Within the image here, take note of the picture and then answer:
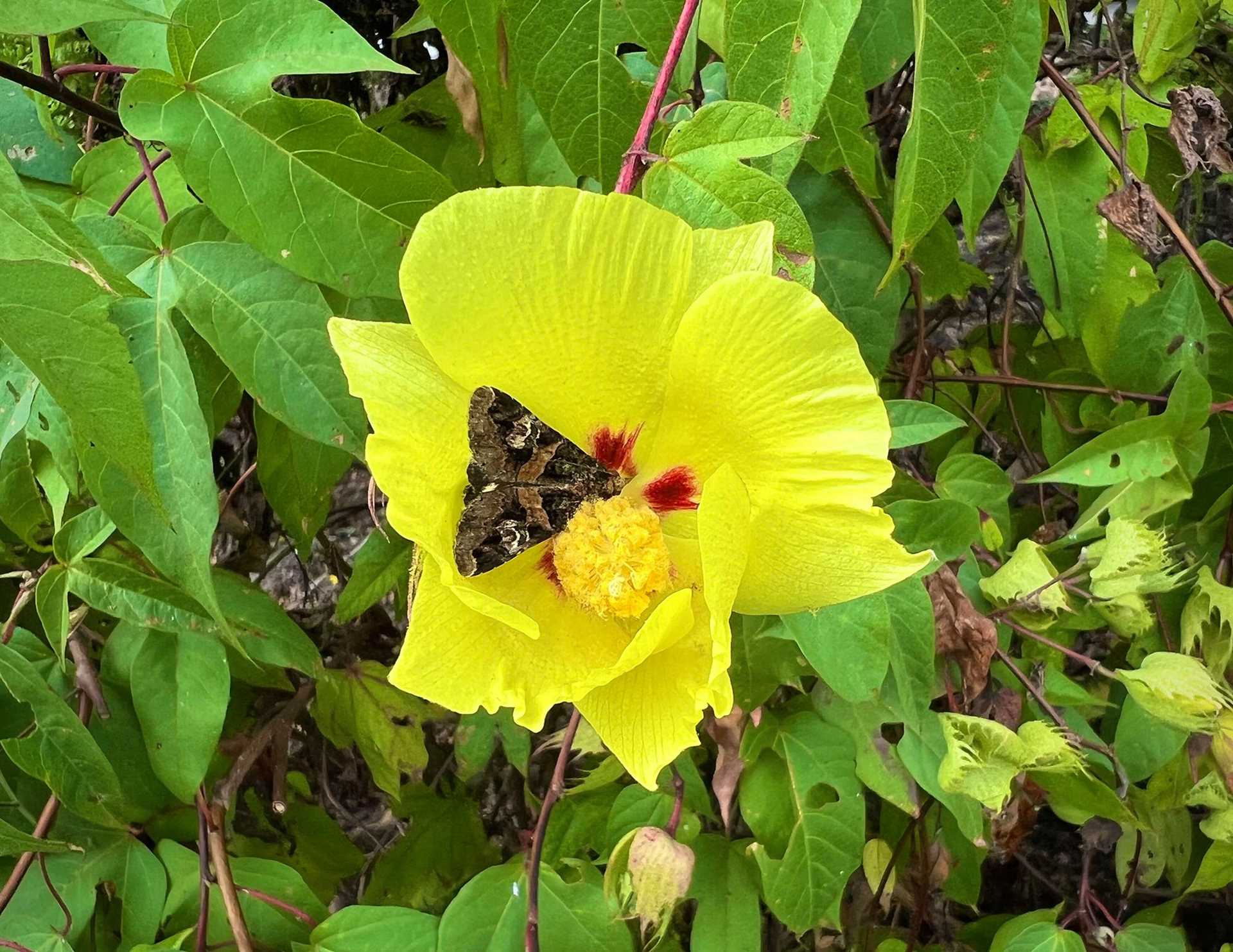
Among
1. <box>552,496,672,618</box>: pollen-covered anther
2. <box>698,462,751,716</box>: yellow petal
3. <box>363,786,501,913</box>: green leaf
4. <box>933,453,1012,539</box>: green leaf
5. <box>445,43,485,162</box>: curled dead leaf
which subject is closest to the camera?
<box>698,462,751,716</box>: yellow petal

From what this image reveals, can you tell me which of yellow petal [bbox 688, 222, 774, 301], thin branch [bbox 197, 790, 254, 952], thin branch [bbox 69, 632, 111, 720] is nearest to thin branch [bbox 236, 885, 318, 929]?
thin branch [bbox 197, 790, 254, 952]

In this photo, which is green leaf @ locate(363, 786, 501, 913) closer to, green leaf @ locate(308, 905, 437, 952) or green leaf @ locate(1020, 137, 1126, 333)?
green leaf @ locate(308, 905, 437, 952)

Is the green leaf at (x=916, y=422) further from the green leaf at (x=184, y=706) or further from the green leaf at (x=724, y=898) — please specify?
the green leaf at (x=184, y=706)

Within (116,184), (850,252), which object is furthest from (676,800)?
(116,184)

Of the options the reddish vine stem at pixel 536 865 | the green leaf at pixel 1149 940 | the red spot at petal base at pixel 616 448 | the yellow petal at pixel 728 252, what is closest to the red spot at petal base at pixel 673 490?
the red spot at petal base at pixel 616 448

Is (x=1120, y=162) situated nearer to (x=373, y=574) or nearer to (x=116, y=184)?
(x=373, y=574)

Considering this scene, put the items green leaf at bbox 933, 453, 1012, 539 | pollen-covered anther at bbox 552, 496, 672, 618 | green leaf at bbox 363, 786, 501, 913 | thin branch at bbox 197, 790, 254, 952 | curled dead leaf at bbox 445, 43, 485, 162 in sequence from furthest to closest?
green leaf at bbox 363, 786, 501, 913 → green leaf at bbox 933, 453, 1012, 539 → thin branch at bbox 197, 790, 254, 952 → curled dead leaf at bbox 445, 43, 485, 162 → pollen-covered anther at bbox 552, 496, 672, 618
